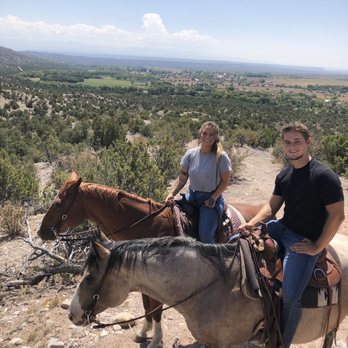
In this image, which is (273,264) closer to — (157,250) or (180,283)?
(180,283)

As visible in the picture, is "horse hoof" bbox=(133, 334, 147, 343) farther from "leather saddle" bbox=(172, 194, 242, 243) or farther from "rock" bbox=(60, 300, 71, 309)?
"leather saddle" bbox=(172, 194, 242, 243)

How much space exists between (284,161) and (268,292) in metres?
13.8

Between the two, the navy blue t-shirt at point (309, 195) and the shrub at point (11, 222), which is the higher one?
the navy blue t-shirt at point (309, 195)

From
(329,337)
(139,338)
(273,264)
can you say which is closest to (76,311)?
(273,264)

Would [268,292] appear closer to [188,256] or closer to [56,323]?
[188,256]

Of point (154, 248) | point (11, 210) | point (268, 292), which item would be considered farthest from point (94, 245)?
point (11, 210)

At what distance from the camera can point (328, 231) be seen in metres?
3.18

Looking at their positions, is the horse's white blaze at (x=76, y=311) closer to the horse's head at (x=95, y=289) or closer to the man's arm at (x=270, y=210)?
the horse's head at (x=95, y=289)

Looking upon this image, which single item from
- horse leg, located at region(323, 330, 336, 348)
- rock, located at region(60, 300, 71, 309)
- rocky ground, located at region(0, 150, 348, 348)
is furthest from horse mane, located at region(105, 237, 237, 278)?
rock, located at region(60, 300, 71, 309)

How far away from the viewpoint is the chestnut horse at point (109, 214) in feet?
15.7

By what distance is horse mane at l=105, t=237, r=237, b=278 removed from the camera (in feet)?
10.4

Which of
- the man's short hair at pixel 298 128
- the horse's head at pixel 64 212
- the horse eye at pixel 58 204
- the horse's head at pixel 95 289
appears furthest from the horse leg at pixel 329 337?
the horse eye at pixel 58 204

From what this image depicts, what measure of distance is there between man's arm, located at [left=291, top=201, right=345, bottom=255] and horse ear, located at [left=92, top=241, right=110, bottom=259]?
1.67 metres

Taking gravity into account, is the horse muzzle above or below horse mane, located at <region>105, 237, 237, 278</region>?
below
